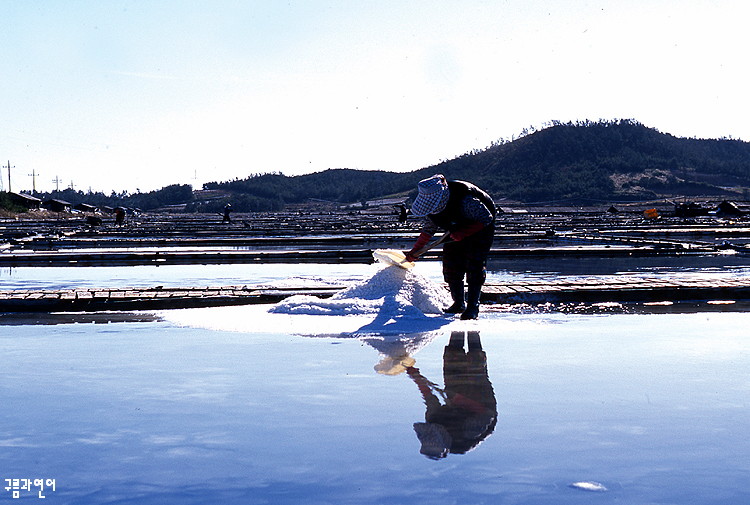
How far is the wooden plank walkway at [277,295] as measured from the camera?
27.4ft

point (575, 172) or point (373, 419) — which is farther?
point (575, 172)

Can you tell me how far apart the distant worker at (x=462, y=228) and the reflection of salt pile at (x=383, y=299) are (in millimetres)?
235

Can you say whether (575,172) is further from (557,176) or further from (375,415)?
(375,415)

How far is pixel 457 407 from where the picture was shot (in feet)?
13.2

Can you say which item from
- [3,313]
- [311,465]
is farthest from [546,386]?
[3,313]

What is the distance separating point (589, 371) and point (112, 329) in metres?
4.04

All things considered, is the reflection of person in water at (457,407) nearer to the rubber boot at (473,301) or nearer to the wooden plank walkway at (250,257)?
the rubber boot at (473,301)

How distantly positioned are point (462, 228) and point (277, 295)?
229cm

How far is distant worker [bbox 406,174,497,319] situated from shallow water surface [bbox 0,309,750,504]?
121 cm

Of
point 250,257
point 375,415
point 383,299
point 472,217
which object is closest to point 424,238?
point 472,217

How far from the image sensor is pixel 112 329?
6.92 m

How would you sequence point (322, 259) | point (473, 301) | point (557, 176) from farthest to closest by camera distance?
point (557, 176) → point (322, 259) → point (473, 301)

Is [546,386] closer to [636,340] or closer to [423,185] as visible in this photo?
[636,340]

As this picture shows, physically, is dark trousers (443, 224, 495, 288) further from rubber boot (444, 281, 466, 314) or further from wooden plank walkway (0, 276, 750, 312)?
wooden plank walkway (0, 276, 750, 312)
